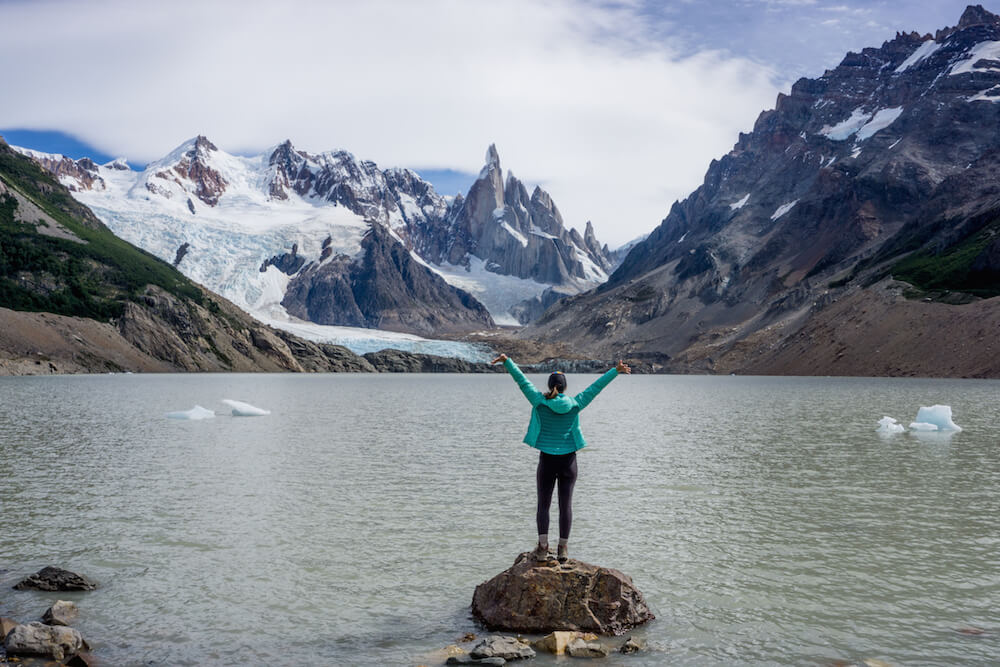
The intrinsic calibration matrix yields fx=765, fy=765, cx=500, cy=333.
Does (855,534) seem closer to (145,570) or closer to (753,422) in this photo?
(145,570)

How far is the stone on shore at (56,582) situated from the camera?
597 inches

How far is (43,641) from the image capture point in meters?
11.9

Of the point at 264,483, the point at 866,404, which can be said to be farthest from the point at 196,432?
the point at 866,404

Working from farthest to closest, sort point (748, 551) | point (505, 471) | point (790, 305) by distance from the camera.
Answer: point (790, 305), point (505, 471), point (748, 551)

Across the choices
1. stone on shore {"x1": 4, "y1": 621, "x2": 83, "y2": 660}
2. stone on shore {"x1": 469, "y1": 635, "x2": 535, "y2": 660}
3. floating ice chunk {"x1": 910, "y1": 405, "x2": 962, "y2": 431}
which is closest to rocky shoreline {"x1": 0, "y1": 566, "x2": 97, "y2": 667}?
stone on shore {"x1": 4, "y1": 621, "x2": 83, "y2": 660}

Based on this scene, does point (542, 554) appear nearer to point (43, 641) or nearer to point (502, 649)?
point (502, 649)

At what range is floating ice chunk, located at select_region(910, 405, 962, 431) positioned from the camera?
44.1 metres

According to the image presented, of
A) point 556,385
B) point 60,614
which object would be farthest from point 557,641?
point 60,614

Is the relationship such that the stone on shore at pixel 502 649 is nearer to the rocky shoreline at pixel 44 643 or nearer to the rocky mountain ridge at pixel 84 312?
the rocky shoreline at pixel 44 643

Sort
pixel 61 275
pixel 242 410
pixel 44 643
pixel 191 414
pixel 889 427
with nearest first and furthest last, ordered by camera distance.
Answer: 1. pixel 44 643
2. pixel 889 427
3. pixel 191 414
4. pixel 242 410
5. pixel 61 275

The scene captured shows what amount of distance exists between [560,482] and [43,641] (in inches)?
345

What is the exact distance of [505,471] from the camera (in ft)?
101

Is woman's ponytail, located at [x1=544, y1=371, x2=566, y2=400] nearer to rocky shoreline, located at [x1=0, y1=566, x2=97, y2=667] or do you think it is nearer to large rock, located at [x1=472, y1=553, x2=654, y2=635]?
large rock, located at [x1=472, y1=553, x2=654, y2=635]

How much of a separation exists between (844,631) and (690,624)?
2.51m
